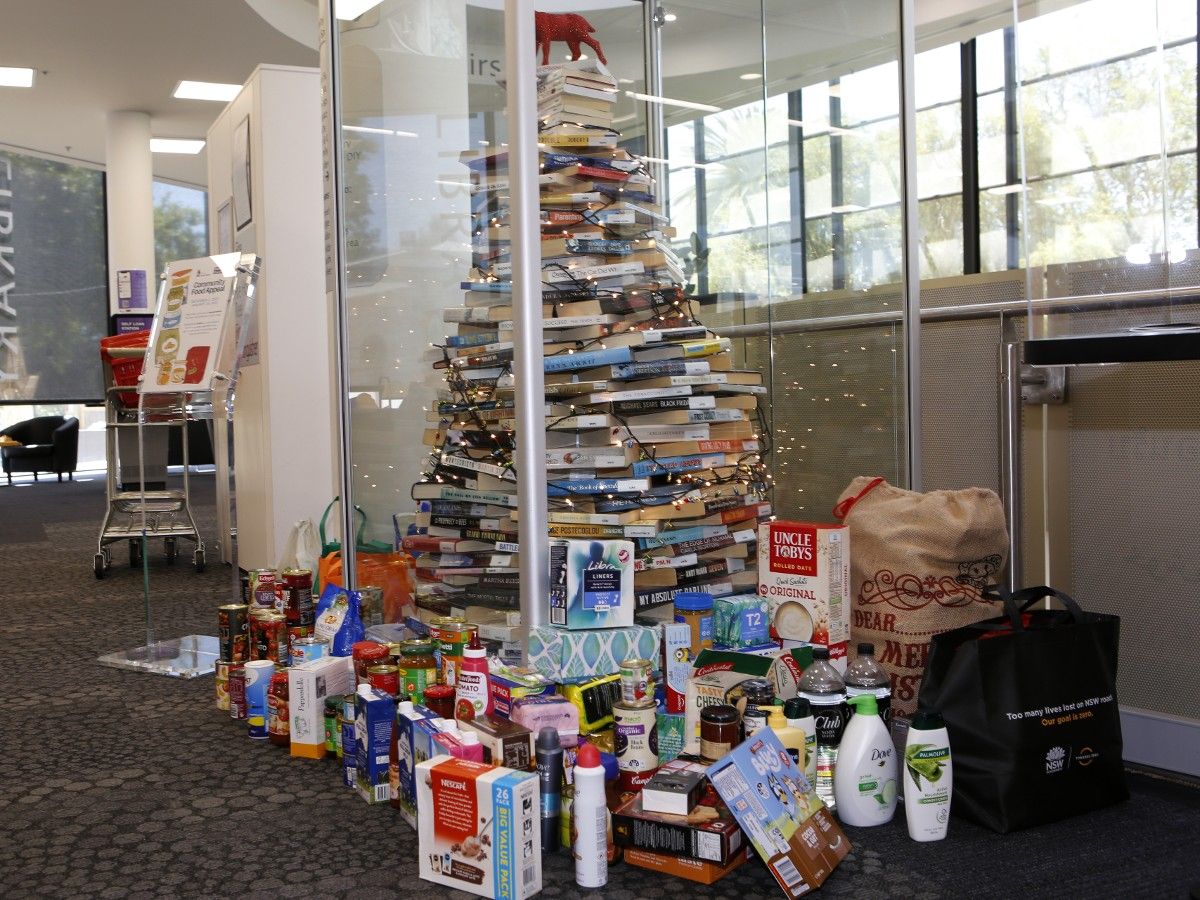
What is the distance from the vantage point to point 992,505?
103 inches

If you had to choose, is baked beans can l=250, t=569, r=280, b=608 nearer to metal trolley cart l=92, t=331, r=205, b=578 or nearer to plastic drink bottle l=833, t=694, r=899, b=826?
metal trolley cart l=92, t=331, r=205, b=578

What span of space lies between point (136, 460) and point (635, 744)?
4.71m

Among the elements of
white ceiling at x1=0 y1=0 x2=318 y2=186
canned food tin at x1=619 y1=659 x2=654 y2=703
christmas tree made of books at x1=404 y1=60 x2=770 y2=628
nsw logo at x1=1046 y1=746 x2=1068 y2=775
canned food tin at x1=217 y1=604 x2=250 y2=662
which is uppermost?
white ceiling at x1=0 y1=0 x2=318 y2=186

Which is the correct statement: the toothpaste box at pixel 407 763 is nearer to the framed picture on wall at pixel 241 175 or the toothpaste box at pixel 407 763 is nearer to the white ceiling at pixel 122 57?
the framed picture on wall at pixel 241 175

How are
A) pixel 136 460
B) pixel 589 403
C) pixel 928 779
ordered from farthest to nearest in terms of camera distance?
1. pixel 136 460
2. pixel 589 403
3. pixel 928 779

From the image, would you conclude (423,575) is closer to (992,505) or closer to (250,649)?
(250,649)

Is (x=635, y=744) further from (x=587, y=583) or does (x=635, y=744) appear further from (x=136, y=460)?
(x=136, y=460)

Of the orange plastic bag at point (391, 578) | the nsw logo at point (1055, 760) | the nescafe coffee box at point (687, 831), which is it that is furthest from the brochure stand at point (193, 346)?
the nsw logo at point (1055, 760)

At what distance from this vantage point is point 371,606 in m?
3.28

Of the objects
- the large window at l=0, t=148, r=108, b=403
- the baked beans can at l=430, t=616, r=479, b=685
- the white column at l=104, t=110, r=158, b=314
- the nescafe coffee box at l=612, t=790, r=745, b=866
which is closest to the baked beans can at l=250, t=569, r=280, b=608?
the baked beans can at l=430, t=616, r=479, b=685

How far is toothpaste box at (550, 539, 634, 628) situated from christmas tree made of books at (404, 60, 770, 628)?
219 millimetres

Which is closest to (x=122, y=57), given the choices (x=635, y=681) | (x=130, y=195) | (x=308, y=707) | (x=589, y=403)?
(x=130, y=195)

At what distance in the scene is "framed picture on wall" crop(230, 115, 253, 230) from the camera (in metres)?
4.91

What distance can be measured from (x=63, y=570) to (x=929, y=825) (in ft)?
17.3
